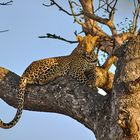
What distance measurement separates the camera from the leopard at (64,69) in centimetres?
687

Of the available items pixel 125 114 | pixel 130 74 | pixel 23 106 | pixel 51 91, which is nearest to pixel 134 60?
pixel 130 74

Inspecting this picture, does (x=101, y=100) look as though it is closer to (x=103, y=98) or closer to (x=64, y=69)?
(x=103, y=98)

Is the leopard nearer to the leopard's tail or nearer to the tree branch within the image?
the leopard's tail

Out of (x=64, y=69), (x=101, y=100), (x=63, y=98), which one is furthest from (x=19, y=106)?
(x=101, y=100)

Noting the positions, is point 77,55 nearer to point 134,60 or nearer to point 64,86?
point 64,86

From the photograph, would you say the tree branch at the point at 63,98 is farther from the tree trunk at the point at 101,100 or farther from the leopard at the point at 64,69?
the leopard at the point at 64,69

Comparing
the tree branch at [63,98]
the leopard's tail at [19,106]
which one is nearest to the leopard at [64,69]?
the leopard's tail at [19,106]

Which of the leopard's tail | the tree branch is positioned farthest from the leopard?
the tree branch

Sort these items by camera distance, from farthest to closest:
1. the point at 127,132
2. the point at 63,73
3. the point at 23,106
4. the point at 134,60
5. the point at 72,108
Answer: the point at 63,73 < the point at 23,106 < the point at 72,108 < the point at 134,60 < the point at 127,132

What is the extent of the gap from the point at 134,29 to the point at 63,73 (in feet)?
5.55

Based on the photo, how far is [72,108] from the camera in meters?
6.20

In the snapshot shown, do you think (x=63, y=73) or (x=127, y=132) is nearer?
(x=127, y=132)

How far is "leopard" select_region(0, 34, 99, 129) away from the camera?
6867mm

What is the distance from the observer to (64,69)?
24.9 ft
